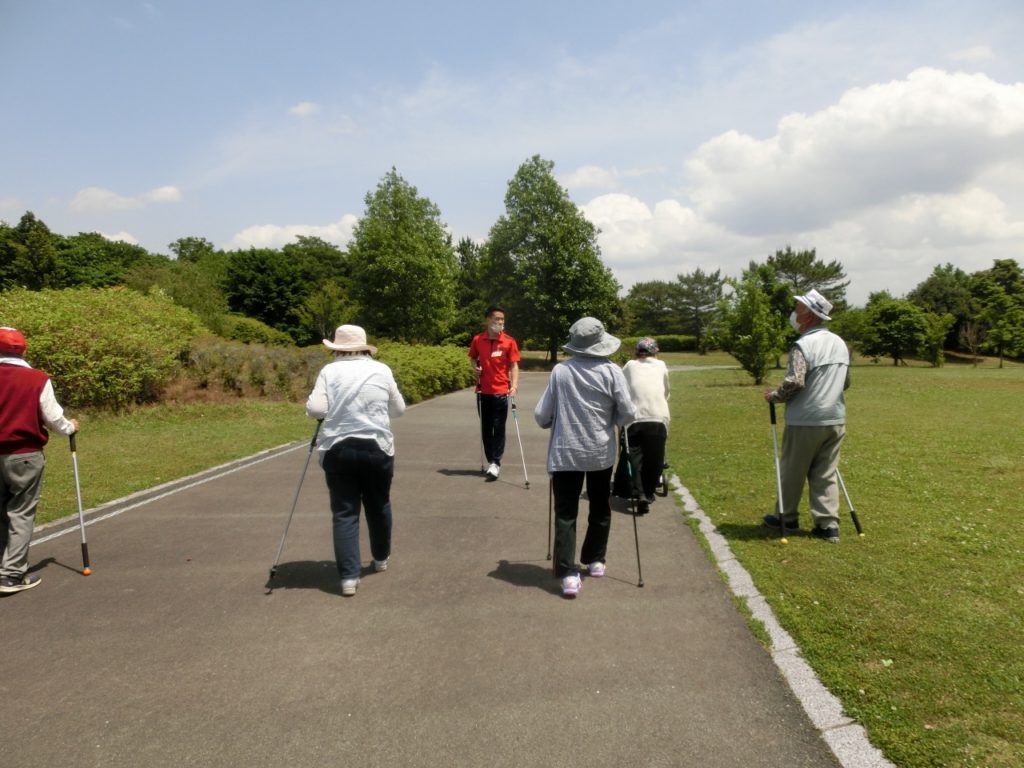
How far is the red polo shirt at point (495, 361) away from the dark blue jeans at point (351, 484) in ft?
12.7

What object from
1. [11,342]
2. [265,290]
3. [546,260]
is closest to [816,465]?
[11,342]

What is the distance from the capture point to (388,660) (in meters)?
3.73

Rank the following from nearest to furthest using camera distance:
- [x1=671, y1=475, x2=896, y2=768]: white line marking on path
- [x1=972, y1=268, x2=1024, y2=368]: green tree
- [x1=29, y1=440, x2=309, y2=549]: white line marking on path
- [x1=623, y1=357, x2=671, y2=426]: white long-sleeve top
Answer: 1. [x1=671, y1=475, x2=896, y2=768]: white line marking on path
2. [x1=29, y1=440, x2=309, y2=549]: white line marking on path
3. [x1=623, y1=357, x2=671, y2=426]: white long-sleeve top
4. [x1=972, y1=268, x2=1024, y2=368]: green tree

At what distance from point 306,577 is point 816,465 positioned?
13.8 feet

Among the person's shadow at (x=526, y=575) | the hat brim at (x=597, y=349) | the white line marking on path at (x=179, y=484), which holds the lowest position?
the person's shadow at (x=526, y=575)

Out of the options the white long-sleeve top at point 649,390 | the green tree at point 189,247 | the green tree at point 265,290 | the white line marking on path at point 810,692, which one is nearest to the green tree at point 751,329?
the white long-sleeve top at point 649,390

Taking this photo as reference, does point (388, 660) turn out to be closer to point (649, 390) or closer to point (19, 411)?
point (19, 411)

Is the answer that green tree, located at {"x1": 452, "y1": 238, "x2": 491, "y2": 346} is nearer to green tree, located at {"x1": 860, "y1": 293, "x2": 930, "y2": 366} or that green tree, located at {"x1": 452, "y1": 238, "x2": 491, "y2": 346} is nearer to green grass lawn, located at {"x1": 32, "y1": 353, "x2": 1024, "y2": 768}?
green tree, located at {"x1": 860, "y1": 293, "x2": 930, "y2": 366}

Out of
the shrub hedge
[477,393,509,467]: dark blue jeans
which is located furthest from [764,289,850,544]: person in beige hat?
the shrub hedge

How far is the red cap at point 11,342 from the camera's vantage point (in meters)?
4.88

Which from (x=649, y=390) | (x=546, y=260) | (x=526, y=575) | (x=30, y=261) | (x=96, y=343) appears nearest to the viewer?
(x=526, y=575)

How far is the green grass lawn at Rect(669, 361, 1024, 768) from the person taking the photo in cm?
306

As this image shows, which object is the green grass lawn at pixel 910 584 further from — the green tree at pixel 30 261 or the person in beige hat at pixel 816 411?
the green tree at pixel 30 261

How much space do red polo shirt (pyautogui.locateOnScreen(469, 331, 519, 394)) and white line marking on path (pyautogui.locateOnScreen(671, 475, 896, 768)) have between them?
13.6 feet
